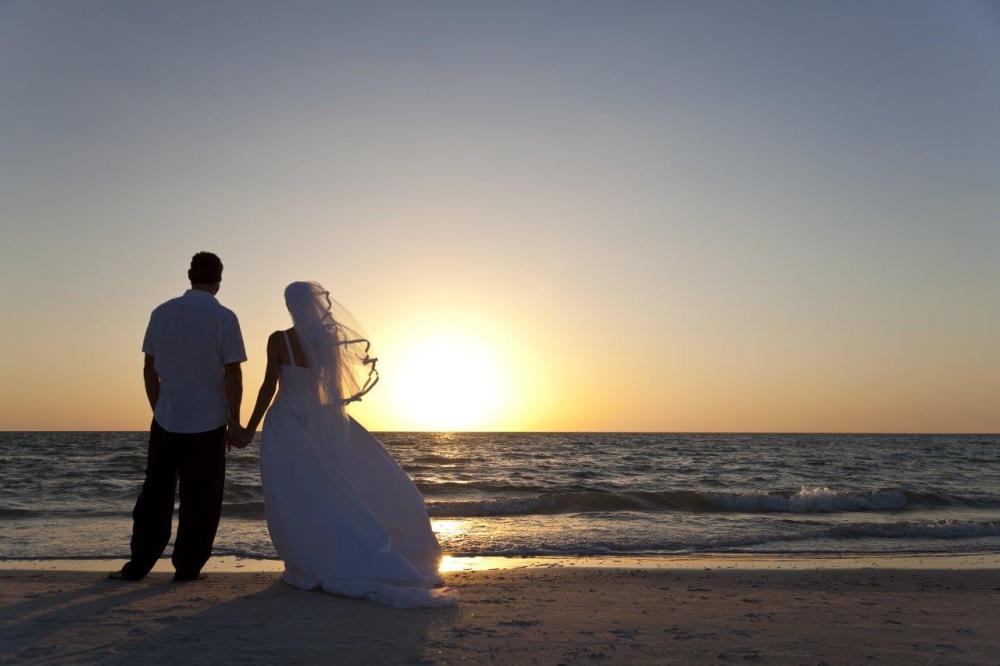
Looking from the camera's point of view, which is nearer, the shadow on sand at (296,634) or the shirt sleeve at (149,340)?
the shadow on sand at (296,634)

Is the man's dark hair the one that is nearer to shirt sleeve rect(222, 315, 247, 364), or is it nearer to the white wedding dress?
shirt sleeve rect(222, 315, 247, 364)

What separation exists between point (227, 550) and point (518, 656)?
5.60 meters

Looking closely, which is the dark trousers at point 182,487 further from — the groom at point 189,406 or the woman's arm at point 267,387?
the woman's arm at point 267,387

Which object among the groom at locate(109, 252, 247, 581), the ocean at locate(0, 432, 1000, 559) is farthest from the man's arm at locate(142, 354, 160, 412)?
the ocean at locate(0, 432, 1000, 559)

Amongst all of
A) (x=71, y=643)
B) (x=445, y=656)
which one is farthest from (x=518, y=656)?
(x=71, y=643)

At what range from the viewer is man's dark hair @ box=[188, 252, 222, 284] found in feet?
17.4

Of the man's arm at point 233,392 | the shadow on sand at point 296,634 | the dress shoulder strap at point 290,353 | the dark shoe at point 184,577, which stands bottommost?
the dark shoe at point 184,577

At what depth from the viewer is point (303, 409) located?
5238 millimetres

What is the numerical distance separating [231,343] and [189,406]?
0.48 m

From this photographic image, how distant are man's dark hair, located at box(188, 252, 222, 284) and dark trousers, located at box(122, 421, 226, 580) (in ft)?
3.22

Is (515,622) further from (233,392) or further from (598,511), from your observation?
(598,511)

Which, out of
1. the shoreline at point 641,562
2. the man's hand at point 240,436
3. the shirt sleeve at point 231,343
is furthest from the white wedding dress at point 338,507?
the shoreline at point 641,562

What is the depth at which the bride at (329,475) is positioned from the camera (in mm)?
4910

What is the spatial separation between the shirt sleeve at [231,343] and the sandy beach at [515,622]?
1470mm
